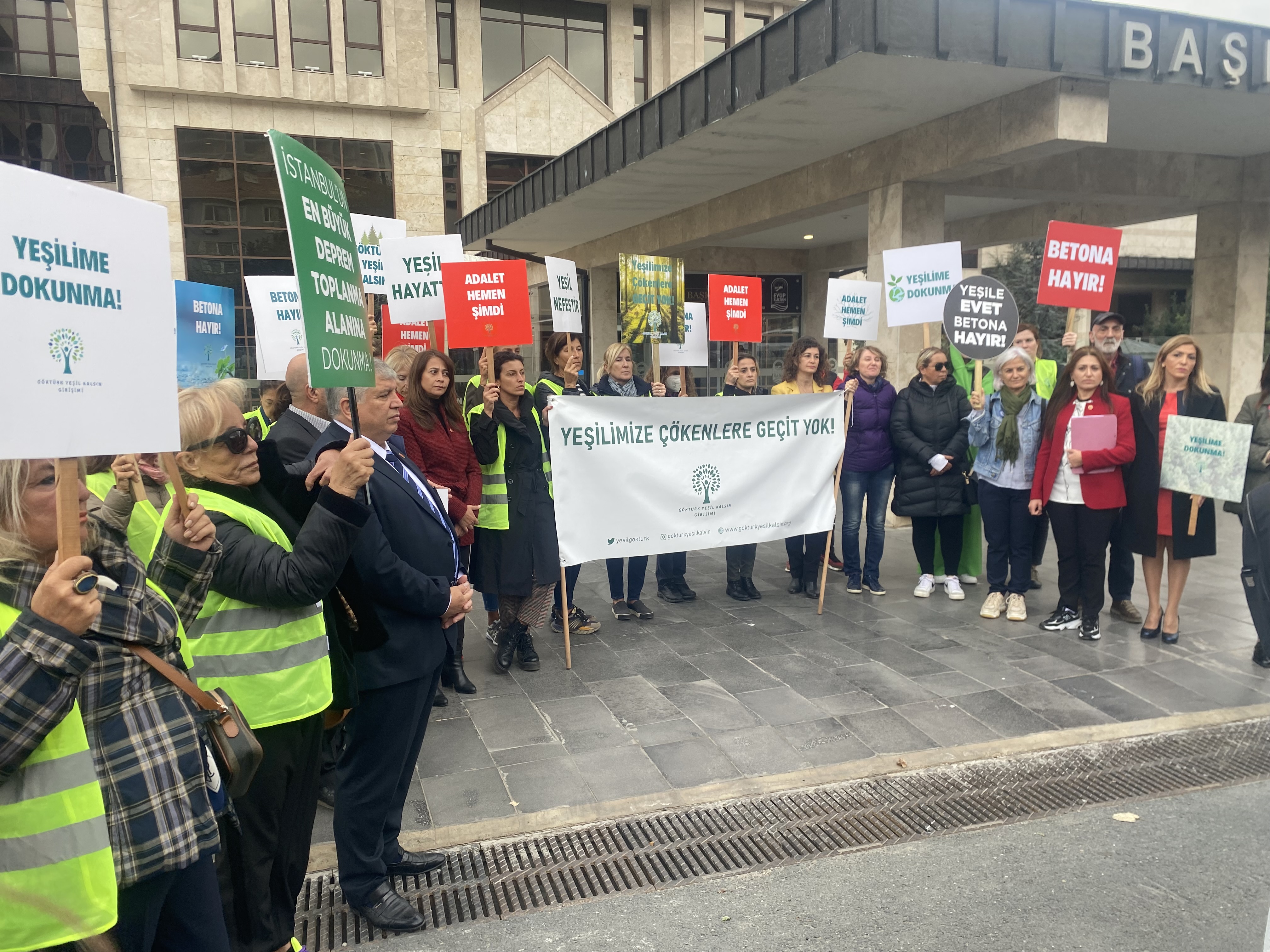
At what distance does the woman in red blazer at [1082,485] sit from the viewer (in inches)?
237

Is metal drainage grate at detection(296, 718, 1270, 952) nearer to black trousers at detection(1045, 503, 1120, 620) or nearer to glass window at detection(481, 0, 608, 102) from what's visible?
black trousers at detection(1045, 503, 1120, 620)

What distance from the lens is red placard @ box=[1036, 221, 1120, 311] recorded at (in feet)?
22.1

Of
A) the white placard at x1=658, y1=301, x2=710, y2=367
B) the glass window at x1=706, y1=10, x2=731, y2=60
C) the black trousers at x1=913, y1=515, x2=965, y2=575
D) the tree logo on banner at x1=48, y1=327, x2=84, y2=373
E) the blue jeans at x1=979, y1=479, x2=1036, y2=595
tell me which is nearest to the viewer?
the tree logo on banner at x1=48, y1=327, x2=84, y2=373

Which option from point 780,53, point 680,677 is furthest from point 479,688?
point 780,53

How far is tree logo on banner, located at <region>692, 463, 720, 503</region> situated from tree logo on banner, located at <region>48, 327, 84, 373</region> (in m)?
4.74

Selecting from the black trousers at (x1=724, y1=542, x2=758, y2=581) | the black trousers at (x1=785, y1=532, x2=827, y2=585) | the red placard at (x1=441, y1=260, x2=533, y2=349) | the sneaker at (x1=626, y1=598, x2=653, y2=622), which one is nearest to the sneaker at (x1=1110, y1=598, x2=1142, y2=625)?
the black trousers at (x1=785, y1=532, x2=827, y2=585)

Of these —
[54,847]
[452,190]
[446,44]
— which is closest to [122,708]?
[54,847]

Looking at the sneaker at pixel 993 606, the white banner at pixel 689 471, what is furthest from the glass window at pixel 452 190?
the sneaker at pixel 993 606

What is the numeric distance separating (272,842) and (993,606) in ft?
18.3

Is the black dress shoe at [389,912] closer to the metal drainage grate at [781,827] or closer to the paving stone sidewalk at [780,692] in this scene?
the metal drainage grate at [781,827]

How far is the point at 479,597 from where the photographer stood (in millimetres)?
7621

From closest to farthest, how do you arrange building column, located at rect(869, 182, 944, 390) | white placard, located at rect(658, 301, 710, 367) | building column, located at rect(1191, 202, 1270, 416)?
white placard, located at rect(658, 301, 710, 367) → building column, located at rect(869, 182, 944, 390) → building column, located at rect(1191, 202, 1270, 416)

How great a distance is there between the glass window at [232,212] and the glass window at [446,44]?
517 centimetres

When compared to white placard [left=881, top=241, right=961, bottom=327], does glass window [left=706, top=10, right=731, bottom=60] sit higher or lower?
higher
